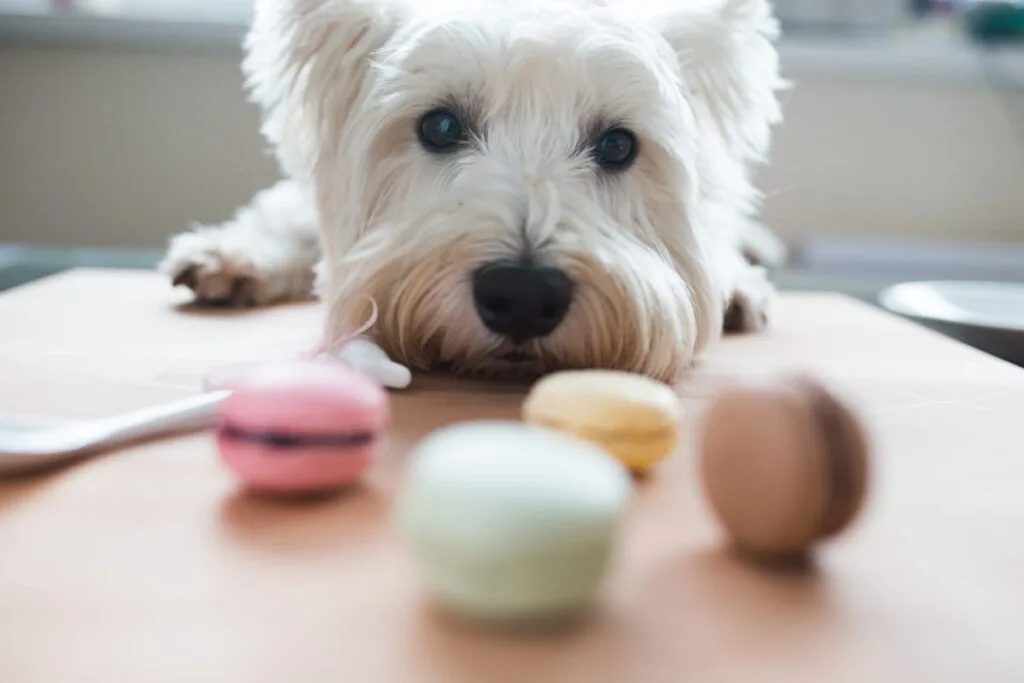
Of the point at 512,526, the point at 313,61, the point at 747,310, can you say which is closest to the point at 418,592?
the point at 512,526

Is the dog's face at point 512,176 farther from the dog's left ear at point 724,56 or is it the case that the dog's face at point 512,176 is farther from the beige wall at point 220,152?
the beige wall at point 220,152

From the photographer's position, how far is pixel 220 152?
2.25 meters

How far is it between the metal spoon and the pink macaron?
0.43ft

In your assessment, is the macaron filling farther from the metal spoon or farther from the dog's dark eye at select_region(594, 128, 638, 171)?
the dog's dark eye at select_region(594, 128, 638, 171)

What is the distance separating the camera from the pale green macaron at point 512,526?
45 centimetres

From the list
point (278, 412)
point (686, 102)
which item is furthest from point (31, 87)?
point (278, 412)

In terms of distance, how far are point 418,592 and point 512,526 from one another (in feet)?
0.33

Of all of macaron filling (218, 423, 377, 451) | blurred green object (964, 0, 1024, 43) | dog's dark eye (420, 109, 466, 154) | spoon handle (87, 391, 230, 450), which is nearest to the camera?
macaron filling (218, 423, 377, 451)

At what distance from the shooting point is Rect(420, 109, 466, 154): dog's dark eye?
43.3 inches

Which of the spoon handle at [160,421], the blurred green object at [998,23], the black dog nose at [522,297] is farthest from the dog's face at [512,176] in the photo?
the blurred green object at [998,23]

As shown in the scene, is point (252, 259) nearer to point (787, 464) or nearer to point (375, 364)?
point (375, 364)

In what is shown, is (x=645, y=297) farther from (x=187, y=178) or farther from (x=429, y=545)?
(x=187, y=178)

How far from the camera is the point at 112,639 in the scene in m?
0.47

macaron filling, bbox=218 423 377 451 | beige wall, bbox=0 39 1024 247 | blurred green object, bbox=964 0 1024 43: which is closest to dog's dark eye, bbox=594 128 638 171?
macaron filling, bbox=218 423 377 451
